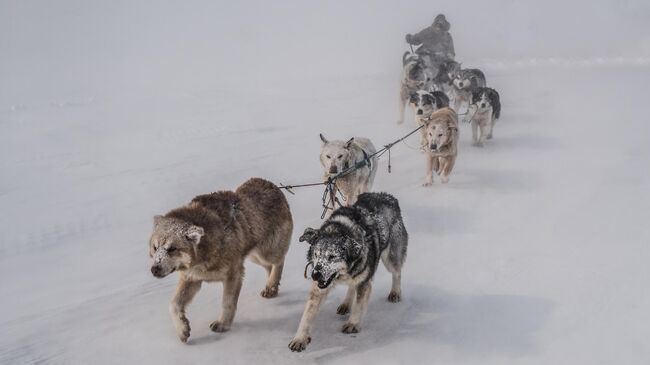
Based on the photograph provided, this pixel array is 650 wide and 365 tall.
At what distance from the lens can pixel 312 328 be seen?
5645 millimetres

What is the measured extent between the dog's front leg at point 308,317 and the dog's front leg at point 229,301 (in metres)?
0.74

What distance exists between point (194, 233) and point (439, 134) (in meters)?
6.03

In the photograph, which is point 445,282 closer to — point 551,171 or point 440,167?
point 440,167

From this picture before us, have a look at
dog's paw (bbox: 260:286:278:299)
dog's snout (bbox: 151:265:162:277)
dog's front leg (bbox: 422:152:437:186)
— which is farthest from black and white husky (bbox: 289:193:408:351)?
dog's front leg (bbox: 422:152:437:186)

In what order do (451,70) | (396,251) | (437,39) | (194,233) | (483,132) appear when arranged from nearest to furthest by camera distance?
(194,233)
(396,251)
(483,132)
(451,70)
(437,39)

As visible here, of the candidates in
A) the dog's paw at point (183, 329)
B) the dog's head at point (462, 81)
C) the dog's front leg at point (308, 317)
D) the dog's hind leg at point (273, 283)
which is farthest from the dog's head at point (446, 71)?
the dog's paw at point (183, 329)

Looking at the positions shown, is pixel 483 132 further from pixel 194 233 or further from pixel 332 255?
pixel 194 233

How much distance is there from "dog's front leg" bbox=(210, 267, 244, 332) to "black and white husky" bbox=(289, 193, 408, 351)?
2.42ft

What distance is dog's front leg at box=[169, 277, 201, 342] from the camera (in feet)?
17.5

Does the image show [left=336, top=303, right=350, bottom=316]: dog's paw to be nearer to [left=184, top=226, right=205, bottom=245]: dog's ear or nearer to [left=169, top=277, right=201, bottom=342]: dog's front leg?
[left=169, top=277, right=201, bottom=342]: dog's front leg

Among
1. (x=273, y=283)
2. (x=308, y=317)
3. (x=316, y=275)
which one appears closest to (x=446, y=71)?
(x=273, y=283)

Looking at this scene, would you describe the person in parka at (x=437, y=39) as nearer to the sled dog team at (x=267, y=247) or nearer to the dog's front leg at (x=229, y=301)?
the sled dog team at (x=267, y=247)

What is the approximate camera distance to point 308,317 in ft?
17.2

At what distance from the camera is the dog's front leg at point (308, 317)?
5176 millimetres
